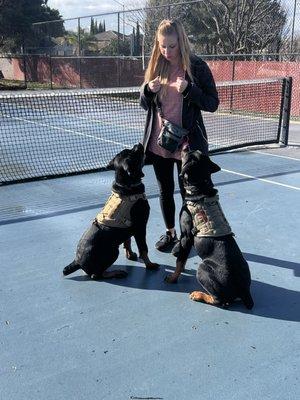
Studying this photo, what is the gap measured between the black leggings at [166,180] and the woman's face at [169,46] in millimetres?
842

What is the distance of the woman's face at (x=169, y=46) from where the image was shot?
3.65m

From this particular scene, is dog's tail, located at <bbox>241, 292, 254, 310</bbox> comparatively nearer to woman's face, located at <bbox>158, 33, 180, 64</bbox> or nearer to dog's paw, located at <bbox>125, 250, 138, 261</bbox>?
dog's paw, located at <bbox>125, 250, 138, 261</bbox>

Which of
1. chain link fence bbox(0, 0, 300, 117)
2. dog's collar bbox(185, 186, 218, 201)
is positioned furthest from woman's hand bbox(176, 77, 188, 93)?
chain link fence bbox(0, 0, 300, 117)

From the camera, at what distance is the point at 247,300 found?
3291 mm

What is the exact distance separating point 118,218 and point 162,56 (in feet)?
4.43

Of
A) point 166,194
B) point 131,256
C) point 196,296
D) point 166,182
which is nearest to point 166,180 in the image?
point 166,182

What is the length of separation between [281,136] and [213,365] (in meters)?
8.39

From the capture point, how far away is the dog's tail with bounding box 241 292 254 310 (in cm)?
328

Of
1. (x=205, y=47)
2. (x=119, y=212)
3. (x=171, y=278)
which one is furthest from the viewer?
→ (x=205, y=47)

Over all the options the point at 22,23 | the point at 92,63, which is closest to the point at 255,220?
the point at 92,63

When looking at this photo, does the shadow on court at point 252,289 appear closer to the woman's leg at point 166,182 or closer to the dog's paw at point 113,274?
the dog's paw at point 113,274

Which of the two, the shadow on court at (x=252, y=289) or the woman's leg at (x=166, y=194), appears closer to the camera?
the shadow on court at (x=252, y=289)

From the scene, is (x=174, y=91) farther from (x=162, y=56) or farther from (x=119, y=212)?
(x=119, y=212)

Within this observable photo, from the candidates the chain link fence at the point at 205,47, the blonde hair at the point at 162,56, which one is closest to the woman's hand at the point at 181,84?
the blonde hair at the point at 162,56
